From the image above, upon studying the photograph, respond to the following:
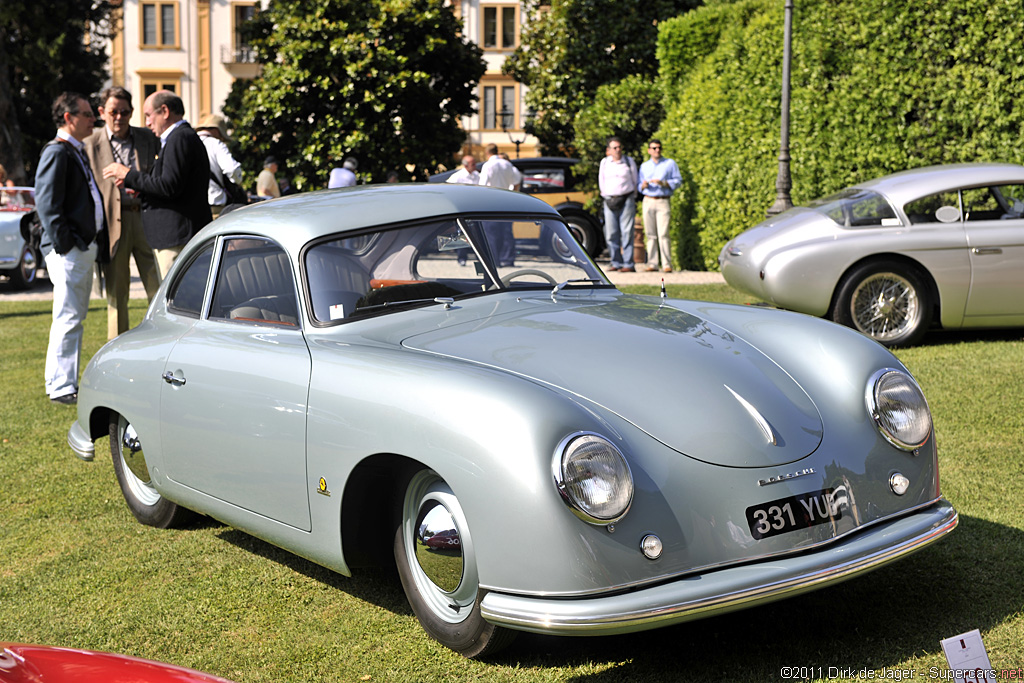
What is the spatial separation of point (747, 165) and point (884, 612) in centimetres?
1182

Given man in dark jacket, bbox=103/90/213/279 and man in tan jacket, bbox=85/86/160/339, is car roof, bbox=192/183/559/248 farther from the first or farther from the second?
man in tan jacket, bbox=85/86/160/339

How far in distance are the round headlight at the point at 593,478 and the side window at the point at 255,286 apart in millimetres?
1559

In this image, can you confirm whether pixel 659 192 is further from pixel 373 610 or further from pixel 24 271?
pixel 373 610

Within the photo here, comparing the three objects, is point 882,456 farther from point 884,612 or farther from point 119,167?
point 119,167

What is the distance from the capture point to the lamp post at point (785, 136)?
13.1 meters

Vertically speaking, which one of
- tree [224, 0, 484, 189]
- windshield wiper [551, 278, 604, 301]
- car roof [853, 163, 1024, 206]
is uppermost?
tree [224, 0, 484, 189]

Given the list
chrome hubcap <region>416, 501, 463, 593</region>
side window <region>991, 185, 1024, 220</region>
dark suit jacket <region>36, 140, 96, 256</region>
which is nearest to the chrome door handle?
chrome hubcap <region>416, 501, 463, 593</region>

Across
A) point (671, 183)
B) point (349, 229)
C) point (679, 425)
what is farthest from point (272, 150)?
point (679, 425)

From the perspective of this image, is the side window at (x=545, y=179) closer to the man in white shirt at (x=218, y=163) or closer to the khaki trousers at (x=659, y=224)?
the khaki trousers at (x=659, y=224)

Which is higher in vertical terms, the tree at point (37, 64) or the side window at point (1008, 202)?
the tree at point (37, 64)

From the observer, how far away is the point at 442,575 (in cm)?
334

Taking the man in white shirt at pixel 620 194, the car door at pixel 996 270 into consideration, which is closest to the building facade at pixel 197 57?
the man in white shirt at pixel 620 194

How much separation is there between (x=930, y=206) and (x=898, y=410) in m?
5.78

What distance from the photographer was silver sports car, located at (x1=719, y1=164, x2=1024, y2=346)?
28.1 ft
